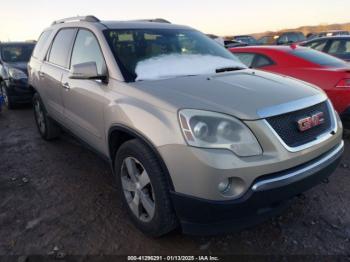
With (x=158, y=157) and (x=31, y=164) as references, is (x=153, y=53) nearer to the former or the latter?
(x=158, y=157)

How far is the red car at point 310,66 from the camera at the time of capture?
457cm

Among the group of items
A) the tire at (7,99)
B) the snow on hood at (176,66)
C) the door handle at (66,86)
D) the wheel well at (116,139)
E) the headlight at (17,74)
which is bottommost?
the tire at (7,99)

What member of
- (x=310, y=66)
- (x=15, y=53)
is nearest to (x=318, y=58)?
(x=310, y=66)

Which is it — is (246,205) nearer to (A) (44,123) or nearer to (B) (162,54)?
(B) (162,54)

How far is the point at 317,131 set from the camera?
2555 mm

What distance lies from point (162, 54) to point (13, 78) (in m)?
5.63

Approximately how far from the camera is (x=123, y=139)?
9.66ft

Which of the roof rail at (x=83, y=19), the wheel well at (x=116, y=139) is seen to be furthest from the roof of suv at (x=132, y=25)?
the wheel well at (x=116, y=139)

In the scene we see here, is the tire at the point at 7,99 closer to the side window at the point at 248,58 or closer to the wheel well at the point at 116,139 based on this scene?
the side window at the point at 248,58

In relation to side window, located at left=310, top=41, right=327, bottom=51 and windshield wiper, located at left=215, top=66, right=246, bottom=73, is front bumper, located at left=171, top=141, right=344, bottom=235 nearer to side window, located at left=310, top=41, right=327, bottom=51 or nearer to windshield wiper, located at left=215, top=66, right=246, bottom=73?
windshield wiper, located at left=215, top=66, right=246, bottom=73

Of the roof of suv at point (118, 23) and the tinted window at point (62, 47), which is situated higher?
the roof of suv at point (118, 23)

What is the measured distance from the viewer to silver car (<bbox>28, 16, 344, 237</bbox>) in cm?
213

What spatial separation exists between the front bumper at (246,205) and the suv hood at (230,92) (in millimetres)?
470

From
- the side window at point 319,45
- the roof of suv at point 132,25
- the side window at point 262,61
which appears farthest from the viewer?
the side window at point 319,45
